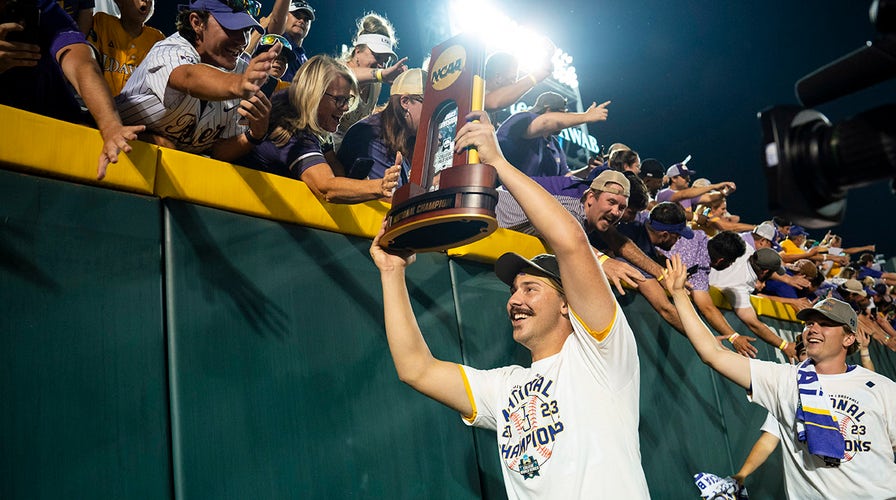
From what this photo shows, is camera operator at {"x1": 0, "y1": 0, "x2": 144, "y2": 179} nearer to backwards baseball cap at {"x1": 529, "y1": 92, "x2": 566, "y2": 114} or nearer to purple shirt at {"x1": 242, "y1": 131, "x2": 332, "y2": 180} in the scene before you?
purple shirt at {"x1": 242, "y1": 131, "x2": 332, "y2": 180}

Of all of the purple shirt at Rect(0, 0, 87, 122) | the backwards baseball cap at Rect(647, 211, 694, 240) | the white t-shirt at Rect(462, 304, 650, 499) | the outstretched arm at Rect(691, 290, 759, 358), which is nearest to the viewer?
the white t-shirt at Rect(462, 304, 650, 499)

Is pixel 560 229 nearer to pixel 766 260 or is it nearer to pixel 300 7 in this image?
pixel 300 7

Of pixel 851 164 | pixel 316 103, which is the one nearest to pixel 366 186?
pixel 316 103

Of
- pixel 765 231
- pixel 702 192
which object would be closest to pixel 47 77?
pixel 702 192

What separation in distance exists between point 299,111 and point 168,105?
0.56 m

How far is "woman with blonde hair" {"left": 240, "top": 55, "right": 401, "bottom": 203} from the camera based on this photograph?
285cm

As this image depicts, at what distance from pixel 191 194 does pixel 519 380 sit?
136cm

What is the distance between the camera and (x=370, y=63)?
13.6ft

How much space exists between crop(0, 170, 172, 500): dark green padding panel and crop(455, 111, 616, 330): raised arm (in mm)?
1198

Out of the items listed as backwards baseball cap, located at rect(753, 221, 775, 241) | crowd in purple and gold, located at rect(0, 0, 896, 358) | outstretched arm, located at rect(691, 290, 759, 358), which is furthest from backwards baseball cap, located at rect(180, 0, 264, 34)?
backwards baseball cap, located at rect(753, 221, 775, 241)

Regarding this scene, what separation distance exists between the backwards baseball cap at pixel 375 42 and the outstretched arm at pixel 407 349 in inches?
86.3

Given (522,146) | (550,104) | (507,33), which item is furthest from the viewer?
(507,33)

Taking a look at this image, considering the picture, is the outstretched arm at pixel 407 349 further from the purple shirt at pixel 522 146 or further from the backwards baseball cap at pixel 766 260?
the backwards baseball cap at pixel 766 260

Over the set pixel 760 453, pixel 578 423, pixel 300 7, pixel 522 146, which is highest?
pixel 300 7
